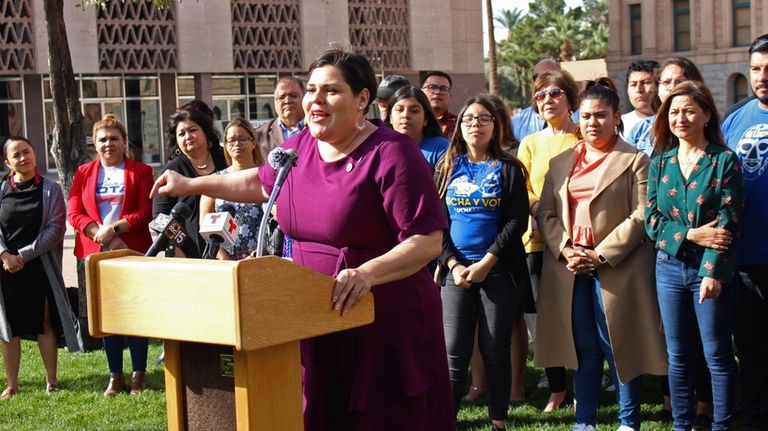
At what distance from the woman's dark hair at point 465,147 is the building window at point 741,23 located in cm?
4575

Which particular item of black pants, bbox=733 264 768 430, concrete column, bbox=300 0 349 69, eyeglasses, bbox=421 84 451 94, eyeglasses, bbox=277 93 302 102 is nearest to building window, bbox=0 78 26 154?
concrete column, bbox=300 0 349 69

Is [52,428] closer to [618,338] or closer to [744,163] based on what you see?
[618,338]

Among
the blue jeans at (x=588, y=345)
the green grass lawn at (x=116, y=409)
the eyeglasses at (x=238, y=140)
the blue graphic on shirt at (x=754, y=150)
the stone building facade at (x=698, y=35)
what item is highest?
the stone building facade at (x=698, y=35)

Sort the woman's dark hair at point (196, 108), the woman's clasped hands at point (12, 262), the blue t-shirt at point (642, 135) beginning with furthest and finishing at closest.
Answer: the woman's clasped hands at point (12, 262), the woman's dark hair at point (196, 108), the blue t-shirt at point (642, 135)

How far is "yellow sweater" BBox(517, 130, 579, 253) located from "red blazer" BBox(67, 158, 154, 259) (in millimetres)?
2836

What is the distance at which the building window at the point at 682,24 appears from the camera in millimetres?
51750

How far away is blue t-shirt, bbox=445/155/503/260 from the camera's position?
21.5 feet

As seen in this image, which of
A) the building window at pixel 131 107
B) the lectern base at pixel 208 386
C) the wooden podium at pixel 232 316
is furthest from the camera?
the building window at pixel 131 107

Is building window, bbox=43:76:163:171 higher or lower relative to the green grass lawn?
higher

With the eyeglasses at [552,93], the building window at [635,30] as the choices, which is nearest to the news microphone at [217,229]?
the eyeglasses at [552,93]

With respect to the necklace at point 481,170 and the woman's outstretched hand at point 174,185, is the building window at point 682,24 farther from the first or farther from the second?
the woman's outstretched hand at point 174,185

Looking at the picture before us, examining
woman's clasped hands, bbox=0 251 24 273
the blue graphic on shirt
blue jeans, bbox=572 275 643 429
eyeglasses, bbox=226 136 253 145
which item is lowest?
blue jeans, bbox=572 275 643 429

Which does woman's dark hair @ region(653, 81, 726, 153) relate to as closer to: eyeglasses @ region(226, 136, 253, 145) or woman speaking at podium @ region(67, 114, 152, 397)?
eyeglasses @ region(226, 136, 253, 145)

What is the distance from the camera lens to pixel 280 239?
5.26m
